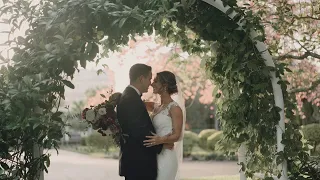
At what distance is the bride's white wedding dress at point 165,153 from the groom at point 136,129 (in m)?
0.11

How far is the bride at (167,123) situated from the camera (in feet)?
14.9

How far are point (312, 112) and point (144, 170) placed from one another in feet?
42.0

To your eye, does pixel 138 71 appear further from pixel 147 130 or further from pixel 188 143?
pixel 188 143

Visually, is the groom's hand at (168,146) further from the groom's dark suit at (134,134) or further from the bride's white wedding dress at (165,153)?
the groom's dark suit at (134,134)

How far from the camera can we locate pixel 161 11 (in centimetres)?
397

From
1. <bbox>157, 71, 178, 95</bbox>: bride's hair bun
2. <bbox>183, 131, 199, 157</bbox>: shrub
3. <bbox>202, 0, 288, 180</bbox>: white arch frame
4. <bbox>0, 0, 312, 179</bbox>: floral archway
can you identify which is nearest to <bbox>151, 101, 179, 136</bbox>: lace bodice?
<bbox>157, 71, 178, 95</bbox>: bride's hair bun

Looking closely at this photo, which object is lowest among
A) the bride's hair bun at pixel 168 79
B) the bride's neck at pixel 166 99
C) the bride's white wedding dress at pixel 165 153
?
the bride's white wedding dress at pixel 165 153

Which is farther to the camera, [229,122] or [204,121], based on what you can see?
[204,121]

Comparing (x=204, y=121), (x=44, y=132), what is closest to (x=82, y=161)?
(x=204, y=121)

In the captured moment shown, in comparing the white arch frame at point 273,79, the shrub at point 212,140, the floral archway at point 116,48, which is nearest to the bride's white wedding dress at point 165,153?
the floral archway at point 116,48

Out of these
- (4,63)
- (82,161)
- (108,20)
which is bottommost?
(82,161)

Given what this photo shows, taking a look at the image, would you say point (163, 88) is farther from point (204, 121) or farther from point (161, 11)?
point (204, 121)

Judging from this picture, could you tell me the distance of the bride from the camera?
4546 mm

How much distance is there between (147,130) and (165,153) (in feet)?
1.10
